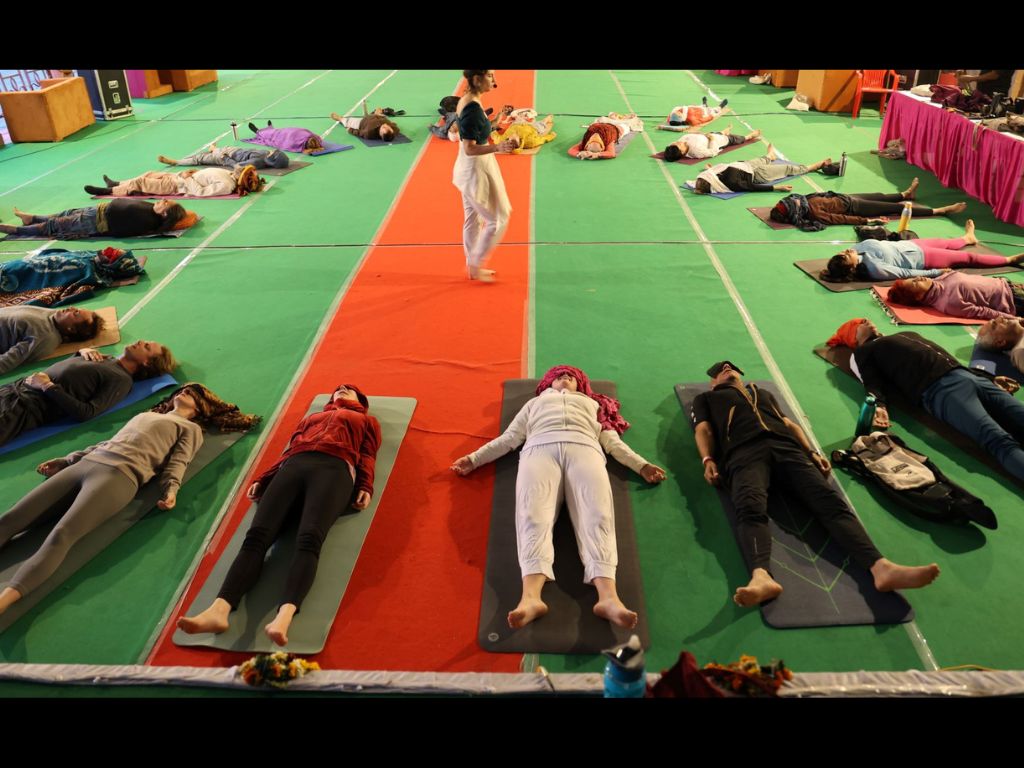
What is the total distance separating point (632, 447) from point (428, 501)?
1.41 meters

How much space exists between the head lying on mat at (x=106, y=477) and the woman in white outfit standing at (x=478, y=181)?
2.88 meters

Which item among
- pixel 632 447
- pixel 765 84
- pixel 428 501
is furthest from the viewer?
pixel 765 84

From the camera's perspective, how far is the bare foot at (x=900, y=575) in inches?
134

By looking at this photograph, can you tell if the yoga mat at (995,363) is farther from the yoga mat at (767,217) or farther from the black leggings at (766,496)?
the yoga mat at (767,217)

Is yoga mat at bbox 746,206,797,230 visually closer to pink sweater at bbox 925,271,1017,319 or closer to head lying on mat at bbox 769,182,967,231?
head lying on mat at bbox 769,182,967,231

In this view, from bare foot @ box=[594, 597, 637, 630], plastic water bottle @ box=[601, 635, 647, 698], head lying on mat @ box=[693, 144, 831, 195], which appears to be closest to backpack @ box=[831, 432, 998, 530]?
bare foot @ box=[594, 597, 637, 630]

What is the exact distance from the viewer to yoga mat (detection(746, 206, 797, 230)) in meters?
8.07

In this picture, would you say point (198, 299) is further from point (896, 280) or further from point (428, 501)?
point (896, 280)

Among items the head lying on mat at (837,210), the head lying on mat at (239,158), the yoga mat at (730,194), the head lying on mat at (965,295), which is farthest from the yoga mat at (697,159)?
the head lying on mat at (239,158)

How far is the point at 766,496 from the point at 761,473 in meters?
0.14

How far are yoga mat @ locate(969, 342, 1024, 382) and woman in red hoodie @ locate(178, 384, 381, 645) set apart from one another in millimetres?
4356

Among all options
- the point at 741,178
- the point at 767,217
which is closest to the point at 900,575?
the point at 767,217
